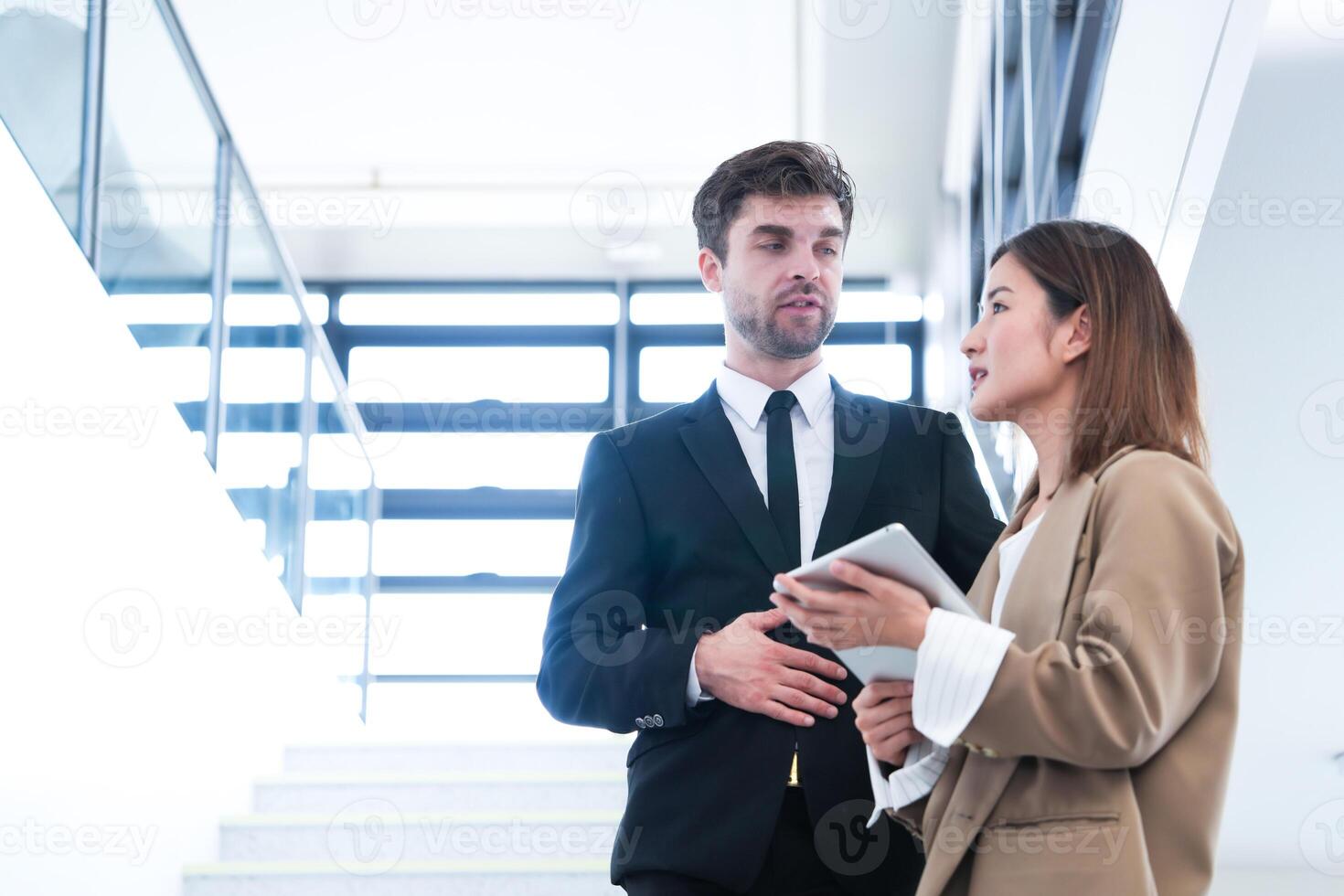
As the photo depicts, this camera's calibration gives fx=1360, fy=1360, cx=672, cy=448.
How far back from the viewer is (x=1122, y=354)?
152cm

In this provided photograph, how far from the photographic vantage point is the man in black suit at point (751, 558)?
5.68 ft

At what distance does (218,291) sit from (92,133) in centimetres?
95

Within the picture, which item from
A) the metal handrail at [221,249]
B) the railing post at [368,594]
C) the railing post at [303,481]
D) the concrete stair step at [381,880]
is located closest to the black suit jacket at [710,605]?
the concrete stair step at [381,880]

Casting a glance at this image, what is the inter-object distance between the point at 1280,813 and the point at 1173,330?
2.33 m

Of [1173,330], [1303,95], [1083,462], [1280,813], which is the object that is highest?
[1303,95]

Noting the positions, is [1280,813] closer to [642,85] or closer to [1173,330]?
[1173,330]

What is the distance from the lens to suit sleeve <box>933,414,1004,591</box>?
192 centimetres

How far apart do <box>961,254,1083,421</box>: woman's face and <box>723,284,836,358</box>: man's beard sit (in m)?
0.37

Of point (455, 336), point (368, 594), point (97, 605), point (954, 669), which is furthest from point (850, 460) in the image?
point (455, 336)

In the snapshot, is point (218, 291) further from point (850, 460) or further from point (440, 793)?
point (850, 460)

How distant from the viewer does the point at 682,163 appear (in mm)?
8734

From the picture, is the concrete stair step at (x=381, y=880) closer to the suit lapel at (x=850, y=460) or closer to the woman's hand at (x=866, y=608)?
the suit lapel at (x=850, y=460)

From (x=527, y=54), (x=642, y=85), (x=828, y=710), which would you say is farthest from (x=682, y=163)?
(x=828, y=710)

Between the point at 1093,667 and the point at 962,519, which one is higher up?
the point at 962,519
